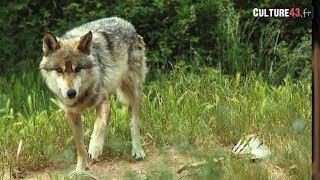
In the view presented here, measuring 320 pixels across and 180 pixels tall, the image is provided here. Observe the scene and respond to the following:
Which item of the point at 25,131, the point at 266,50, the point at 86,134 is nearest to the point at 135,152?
the point at 86,134

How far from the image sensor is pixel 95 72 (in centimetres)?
498

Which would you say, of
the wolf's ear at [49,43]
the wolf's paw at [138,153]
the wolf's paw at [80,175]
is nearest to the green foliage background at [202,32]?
the wolf's paw at [138,153]

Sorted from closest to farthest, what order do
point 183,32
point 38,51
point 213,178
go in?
point 213,178 → point 183,32 → point 38,51

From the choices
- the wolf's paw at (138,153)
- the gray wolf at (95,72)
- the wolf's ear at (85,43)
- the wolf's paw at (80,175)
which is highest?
the wolf's ear at (85,43)

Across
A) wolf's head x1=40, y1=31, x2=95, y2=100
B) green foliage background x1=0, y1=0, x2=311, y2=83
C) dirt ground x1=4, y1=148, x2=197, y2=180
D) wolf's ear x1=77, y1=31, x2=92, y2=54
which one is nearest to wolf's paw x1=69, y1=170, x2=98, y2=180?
dirt ground x1=4, y1=148, x2=197, y2=180

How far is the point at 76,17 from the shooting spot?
233 inches

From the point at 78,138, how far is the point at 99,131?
0.27 meters

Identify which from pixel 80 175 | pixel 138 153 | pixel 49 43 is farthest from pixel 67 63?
pixel 138 153

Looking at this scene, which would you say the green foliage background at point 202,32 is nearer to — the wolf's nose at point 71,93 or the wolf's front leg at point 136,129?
the wolf's front leg at point 136,129

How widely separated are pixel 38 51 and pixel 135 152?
4.42 ft

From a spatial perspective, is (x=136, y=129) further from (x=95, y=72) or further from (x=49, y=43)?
(x=49, y=43)

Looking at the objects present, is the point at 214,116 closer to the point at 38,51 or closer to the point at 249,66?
the point at 249,66

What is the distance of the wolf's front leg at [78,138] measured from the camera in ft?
16.4

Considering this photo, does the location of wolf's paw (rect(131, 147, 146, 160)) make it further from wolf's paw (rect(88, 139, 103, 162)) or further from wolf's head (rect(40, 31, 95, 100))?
wolf's head (rect(40, 31, 95, 100))
